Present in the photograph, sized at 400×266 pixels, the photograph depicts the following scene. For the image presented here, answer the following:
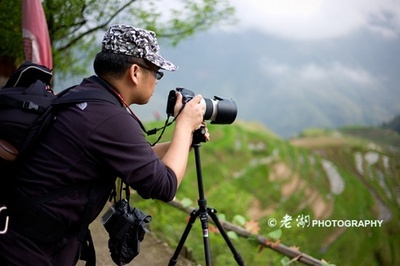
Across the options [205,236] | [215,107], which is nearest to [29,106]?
[215,107]

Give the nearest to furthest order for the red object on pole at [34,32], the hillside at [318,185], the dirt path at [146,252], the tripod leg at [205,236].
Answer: the tripod leg at [205,236] < the dirt path at [146,252] < the red object on pole at [34,32] < the hillside at [318,185]

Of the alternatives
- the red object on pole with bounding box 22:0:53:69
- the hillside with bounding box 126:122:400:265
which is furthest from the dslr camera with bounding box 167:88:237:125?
the hillside with bounding box 126:122:400:265

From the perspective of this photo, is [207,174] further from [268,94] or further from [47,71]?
[268,94]

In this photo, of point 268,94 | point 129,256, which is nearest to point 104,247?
point 129,256

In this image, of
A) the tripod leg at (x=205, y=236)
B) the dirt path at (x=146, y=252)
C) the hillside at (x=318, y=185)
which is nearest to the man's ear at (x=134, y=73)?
the tripod leg at (x=205, y=236)

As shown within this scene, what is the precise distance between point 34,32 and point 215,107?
3553mm

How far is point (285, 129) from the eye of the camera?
115938 mm

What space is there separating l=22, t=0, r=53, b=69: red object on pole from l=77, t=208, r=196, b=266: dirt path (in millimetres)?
2147

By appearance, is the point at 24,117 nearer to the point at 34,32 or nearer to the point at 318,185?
the point at 34,32

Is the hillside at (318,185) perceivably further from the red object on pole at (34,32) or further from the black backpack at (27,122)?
the black backpack at (27,122)

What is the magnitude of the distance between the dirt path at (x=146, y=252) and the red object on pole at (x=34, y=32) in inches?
84.5

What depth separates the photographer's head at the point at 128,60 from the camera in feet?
4.30

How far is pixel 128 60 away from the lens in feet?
4.30

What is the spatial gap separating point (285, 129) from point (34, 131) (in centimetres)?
11759
